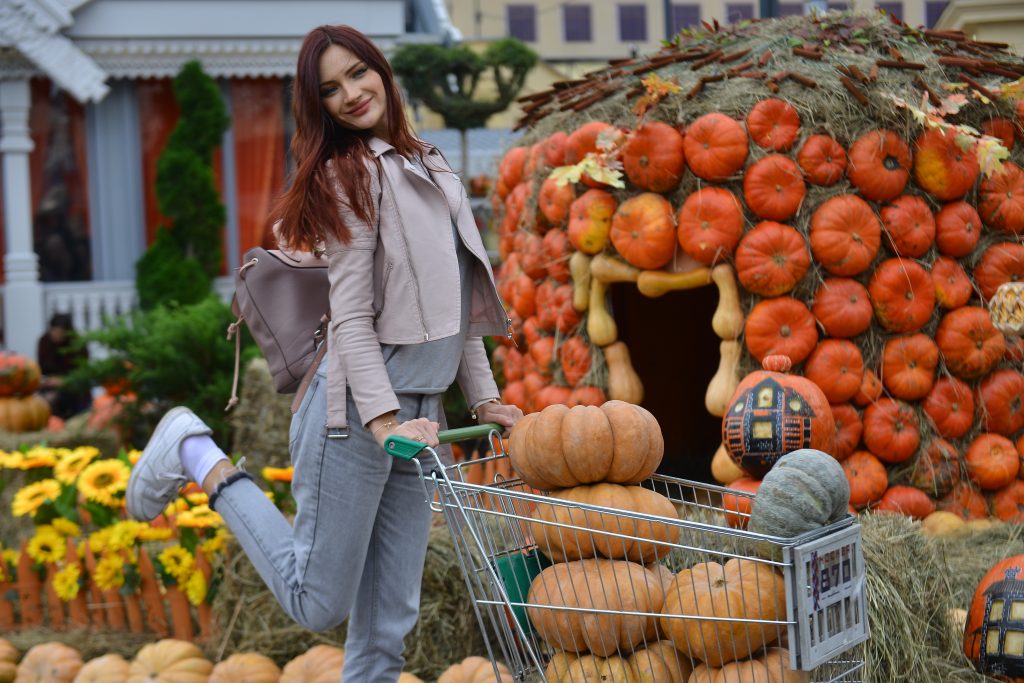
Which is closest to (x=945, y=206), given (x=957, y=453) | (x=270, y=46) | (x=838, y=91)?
(x=838, y=91)

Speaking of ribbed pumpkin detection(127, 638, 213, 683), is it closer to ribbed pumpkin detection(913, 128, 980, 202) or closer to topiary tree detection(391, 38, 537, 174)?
ribbed pumpkin detection(913, 128, 980, 202)

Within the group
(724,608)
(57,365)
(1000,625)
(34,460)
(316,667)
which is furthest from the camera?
(57,365)

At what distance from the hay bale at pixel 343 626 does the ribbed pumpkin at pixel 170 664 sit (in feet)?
0.42

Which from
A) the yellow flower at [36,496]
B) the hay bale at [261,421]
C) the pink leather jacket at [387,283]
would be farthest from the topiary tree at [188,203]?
the pink leather jacket at [387,283]

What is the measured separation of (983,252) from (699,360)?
2.14 metres

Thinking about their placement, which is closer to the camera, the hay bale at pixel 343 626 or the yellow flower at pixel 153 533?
the hay bale at pixel 343 626

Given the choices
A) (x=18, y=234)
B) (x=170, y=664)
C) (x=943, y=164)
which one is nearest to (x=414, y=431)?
(x=170, y=664)

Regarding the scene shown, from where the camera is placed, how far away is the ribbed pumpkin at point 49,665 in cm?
402

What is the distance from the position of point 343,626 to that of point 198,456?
3.94 feet

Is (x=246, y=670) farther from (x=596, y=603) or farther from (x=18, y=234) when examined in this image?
(x=18, y=234)

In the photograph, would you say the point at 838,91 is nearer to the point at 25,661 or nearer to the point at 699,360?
the point at 699,360

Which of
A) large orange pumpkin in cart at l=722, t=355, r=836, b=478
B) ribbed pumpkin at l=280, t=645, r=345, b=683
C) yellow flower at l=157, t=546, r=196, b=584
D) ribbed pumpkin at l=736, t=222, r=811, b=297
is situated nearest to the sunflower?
yellow flower at l=157, t=546, r=196, b=584

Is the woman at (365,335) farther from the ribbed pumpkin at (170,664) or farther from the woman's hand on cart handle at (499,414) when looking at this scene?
the ribbed pumpkin at (170,664)

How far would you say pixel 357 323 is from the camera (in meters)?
2.56
